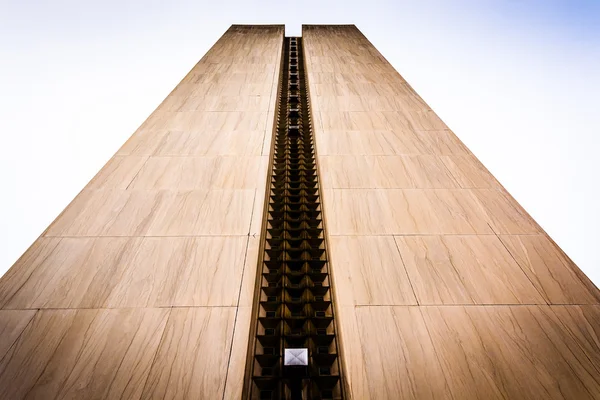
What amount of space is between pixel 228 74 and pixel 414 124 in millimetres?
3940

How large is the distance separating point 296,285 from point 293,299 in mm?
125

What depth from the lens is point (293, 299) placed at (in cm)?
251

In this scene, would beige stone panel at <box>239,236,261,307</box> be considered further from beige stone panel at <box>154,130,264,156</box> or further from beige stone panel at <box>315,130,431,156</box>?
beige stone panel at <box>315,130,431,156</box>

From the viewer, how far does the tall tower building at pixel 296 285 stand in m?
1.94

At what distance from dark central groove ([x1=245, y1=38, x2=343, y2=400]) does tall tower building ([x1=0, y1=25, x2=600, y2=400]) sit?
1 centimetres

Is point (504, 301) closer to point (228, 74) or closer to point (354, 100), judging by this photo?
point (354, 100)

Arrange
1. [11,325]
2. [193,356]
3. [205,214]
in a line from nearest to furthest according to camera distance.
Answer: [193,356], [11,325], [205,214]

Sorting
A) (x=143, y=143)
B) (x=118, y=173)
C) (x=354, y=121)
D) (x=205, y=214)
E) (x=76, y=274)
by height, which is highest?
(x=354, y=121)

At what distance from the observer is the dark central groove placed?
1.95 metres

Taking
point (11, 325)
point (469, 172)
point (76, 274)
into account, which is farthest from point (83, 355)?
point (469, 172)

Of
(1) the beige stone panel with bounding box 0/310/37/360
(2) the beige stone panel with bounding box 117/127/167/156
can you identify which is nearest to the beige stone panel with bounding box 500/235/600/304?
(1) the beige stone panel with bounding box 0/310/37/360

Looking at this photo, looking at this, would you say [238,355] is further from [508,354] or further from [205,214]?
[508,354]

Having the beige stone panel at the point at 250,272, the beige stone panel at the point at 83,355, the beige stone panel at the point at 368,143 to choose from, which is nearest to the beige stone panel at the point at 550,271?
the beige stone panel at the point at 368,143

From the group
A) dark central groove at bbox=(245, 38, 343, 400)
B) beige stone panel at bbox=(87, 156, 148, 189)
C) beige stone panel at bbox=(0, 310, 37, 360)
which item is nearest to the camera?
dark central groove at bbox=(245, 38, 343, 400)
